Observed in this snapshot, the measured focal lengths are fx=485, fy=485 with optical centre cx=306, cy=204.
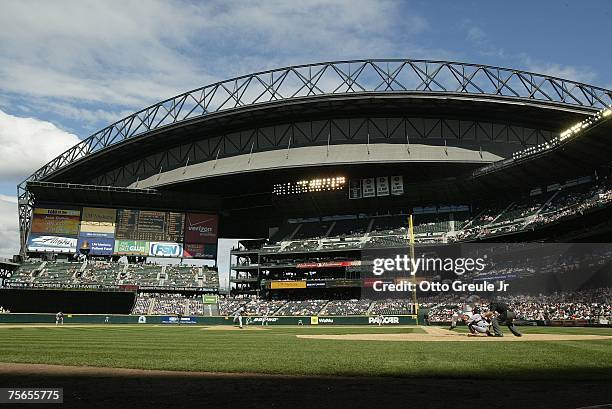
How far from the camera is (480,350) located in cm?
1409

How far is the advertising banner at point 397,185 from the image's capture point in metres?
63.2

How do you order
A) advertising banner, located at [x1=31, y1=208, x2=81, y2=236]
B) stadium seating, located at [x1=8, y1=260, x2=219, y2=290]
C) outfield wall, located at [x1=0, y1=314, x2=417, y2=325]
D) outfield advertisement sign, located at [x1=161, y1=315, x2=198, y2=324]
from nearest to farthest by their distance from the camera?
1. outfield wall, located at [x1=0, y1=314, x2=417, y2=325]
2. outfield advertisement sign, located at [x1=161, y1=315, x2=198, y2=324]
3. stadium seating, located at [x1=8, y1=260, x2=219, y2=290]
4. advertising banner, located at [x1=31, y1=208, x2=81, y2=236]

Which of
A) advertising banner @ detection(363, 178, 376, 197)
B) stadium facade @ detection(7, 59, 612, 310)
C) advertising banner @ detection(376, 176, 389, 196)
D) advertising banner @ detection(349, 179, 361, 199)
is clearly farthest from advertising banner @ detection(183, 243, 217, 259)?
advertising banner @ detection(376, 176, 389, 196)

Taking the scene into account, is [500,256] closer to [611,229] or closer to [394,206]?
[611,229]

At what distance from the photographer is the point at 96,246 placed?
6825 centimetres

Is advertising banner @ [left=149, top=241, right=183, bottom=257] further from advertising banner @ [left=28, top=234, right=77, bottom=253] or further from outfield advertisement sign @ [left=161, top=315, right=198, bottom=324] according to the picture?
outfield advertisement sign @ [left=161, top=315, right=198, bottom=324]

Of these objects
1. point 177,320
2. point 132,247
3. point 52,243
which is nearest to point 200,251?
point 132,247

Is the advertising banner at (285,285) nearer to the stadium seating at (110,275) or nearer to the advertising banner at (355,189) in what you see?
the stadium seating at (110,275)

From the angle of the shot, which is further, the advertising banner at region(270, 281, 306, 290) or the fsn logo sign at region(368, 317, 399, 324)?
the advertising banner at region(270, 281, 306, 290)

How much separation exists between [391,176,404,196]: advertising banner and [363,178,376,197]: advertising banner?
259 centimetres

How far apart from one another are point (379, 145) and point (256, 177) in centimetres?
Answer: 1699

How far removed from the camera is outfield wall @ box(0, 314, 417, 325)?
46688 mm

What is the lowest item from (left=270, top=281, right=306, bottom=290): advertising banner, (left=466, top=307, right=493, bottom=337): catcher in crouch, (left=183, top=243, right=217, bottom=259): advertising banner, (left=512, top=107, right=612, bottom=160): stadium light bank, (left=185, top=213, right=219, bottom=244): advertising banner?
(left=466, top=307, right=493, bottom=337): catcher in crouch

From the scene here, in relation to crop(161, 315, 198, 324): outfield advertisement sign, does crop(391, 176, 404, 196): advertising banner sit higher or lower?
higher
